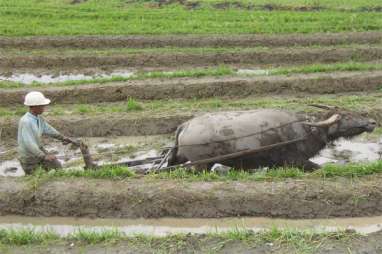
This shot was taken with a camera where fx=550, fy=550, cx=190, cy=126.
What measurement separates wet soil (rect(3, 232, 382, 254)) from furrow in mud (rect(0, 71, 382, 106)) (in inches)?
273

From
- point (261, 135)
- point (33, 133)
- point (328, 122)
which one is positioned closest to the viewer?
point (33, 133)

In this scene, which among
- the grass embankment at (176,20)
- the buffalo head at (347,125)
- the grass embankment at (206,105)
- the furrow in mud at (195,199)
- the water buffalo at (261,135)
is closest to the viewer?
the furrow in mud at (195,199)

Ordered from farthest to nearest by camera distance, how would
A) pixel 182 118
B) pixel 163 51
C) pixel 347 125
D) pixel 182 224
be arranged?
pixel 163 51 < pixel 182 118 < pixel 347 125 < pixel 182 224

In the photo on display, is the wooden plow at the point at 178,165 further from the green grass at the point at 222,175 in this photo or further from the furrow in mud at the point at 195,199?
the furrow in mud at the point at 195,199

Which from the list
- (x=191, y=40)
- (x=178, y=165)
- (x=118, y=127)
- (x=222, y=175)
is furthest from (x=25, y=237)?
(x=191, y=40)

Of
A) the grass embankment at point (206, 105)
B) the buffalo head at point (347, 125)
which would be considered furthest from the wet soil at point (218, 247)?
the grass embankment at point (206, 105)

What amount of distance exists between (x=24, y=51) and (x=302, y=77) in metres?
9.48

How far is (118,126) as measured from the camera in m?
11.1

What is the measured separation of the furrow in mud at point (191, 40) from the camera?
17.8 meters

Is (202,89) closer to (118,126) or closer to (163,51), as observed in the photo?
(118,126)

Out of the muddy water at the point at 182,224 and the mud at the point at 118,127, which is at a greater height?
the mud at the point at 118,127

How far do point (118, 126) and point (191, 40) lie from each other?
8038 mm

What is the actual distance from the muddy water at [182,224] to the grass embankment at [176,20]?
490 inches

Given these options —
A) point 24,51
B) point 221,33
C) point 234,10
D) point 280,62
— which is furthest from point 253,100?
point 234,10
